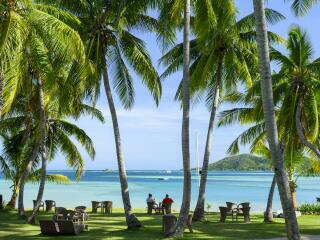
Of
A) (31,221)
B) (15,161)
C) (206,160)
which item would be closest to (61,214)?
(31,221)

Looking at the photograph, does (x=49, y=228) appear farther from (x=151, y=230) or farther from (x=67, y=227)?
(x=151, y=230)

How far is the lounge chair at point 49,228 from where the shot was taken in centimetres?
1658

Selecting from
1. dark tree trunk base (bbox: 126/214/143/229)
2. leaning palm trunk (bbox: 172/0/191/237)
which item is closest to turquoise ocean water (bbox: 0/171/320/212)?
dark tree trunk base (bbox: 126/214/143/229)

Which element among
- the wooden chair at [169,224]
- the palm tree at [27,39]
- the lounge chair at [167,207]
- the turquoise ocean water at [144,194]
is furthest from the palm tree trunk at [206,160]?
the turquoise ocean water at [144,194]

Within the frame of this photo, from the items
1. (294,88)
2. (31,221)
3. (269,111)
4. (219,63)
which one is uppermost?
(219,63)

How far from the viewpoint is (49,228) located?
1677cm

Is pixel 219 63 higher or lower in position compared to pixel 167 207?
higher

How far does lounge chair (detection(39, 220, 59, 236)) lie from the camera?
16578 mm

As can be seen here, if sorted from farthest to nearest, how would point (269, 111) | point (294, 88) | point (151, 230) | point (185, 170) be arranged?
point (294, 88)
point (151, 230)
point (185, 170)
point (269, 111)

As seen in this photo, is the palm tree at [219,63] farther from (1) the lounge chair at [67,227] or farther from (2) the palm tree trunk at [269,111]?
(2) the palm tree trunk at [269,111]

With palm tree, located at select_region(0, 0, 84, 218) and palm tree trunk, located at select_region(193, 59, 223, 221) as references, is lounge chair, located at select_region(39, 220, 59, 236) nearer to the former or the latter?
palm tree, located at select_region(0, 0, 84, 218)

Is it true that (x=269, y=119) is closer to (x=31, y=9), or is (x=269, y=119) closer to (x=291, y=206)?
(x=291, y=206)

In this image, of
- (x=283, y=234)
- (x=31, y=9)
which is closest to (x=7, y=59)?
(x=31, y=9)

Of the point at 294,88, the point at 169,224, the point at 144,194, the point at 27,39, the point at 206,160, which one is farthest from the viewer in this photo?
the point at 144,194
